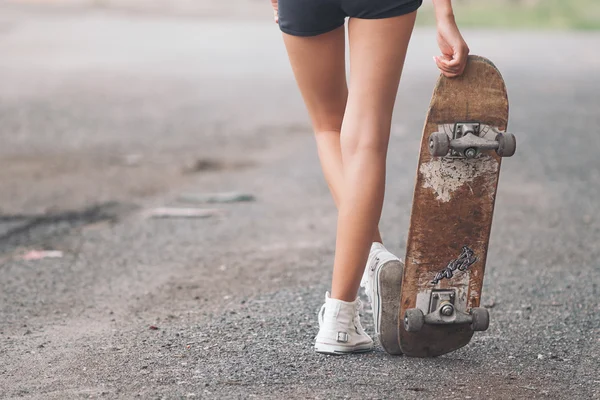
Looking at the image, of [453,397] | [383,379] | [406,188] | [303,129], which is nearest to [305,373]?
[383,379]

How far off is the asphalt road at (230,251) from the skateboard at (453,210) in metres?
0.16

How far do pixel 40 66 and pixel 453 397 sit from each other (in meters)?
13.4

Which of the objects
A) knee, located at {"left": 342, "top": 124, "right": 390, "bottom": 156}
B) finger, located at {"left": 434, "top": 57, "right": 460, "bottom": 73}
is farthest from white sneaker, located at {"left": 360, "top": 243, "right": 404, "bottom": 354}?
finger, located at {"left": 434, "top": 57, "right": 460, "bottom": 73}

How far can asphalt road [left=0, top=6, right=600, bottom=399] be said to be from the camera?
2686mm

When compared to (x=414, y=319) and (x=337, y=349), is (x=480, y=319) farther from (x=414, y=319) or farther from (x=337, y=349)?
(x=337, y=349)

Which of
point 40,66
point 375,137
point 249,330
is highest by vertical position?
point 375,137

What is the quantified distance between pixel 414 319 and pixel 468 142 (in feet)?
1.83

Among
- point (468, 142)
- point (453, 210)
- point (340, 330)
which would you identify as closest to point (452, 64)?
point (468, 142)

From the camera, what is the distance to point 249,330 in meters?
3.14

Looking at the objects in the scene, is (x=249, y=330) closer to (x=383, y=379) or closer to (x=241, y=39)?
(x=383, y=379)

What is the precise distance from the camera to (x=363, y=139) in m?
2.68

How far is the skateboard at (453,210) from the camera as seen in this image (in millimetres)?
2584

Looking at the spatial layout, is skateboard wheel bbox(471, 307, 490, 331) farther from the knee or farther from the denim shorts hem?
the denim shorts hem

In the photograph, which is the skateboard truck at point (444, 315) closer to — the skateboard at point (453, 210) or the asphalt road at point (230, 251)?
the skateboard at point (453, 210)
